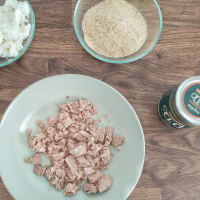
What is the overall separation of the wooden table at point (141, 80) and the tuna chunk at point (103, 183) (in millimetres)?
126

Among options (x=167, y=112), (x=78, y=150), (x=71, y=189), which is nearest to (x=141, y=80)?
(x=167, y=112)

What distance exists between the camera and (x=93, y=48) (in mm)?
914

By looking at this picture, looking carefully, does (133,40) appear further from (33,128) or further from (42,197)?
(42,197)

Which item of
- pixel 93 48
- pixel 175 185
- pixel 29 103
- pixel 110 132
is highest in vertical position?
pixel 93 48

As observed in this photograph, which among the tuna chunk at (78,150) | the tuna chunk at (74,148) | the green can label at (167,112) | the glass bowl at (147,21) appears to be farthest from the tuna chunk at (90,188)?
the glass bowl at (147,21)

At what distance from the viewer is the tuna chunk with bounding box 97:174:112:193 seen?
87cm

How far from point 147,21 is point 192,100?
14.7 inches

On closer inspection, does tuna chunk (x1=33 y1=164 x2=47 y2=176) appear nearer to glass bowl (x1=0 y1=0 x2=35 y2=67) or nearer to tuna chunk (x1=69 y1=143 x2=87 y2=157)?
tuna chunk (x1=69 y1=143 x2=87 y2=157)

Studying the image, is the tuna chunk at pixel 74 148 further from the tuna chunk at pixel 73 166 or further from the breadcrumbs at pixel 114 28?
the breadcrumbs at pixel 114 28

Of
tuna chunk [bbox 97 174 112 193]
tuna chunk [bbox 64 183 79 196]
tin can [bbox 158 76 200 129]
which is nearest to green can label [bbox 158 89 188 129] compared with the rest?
tin can [bbox 158 76 200 129]

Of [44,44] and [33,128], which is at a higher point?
[44,44]

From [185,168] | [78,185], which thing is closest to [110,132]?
[78,185]

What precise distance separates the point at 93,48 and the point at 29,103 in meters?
0.32

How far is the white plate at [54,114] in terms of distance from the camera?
86cm
